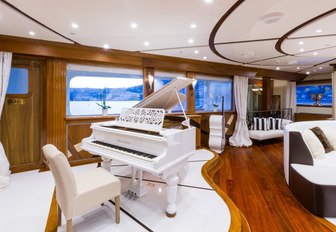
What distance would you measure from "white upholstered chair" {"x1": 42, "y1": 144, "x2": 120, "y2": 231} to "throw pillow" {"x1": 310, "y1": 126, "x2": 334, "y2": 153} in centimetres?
352

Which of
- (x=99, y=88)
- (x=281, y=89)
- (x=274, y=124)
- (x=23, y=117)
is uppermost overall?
(x=281, y=89)

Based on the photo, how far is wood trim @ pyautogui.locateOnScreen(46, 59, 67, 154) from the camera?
3.68m

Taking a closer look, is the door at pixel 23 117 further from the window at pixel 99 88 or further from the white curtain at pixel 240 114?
the white curtain at pixel 240 114

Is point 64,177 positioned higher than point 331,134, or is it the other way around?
point 331,134

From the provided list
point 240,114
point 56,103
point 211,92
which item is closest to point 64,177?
point 56,103

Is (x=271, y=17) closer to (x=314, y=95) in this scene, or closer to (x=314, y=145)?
(x=314, y=145)

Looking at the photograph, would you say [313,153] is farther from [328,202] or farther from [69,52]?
[69,52]

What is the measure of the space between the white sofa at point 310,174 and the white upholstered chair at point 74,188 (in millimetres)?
2340

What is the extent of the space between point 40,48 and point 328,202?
5.00 meters

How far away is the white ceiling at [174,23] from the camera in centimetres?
223

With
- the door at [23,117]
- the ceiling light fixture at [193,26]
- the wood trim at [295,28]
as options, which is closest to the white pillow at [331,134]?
the wood trim at [295,28]

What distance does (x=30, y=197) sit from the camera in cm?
261

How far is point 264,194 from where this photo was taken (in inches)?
109

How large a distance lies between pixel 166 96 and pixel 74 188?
160 cm
